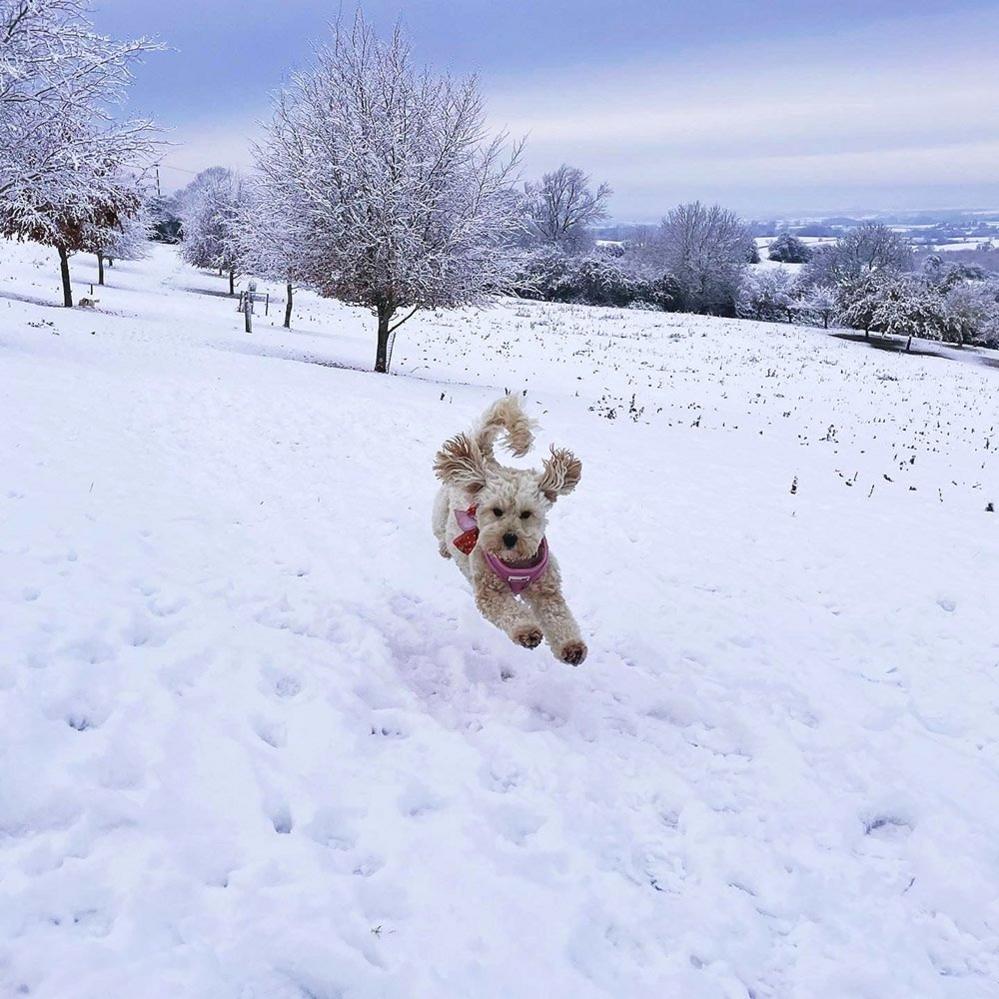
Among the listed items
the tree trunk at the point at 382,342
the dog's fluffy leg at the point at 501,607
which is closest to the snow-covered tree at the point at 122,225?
the tree trunk at the point at 382,342

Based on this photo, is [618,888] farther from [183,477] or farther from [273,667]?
[183,477]

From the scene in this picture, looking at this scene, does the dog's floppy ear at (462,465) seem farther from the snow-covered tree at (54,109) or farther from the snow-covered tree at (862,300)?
the snow-covered tree at (862,300)

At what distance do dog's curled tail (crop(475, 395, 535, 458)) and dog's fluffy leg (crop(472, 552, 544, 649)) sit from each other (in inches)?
40.2

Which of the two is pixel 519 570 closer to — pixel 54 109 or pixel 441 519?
pixel 441 519

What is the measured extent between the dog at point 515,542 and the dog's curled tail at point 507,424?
0.20 m

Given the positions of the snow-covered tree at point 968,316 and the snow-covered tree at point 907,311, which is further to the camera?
the snow-covered tree at point 968,316

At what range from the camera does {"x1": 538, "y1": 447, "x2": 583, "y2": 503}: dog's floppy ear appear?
515 centimetres

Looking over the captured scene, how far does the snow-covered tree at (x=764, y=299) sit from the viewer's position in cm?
6525

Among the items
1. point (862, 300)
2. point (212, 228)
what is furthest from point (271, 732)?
point (862, 300)

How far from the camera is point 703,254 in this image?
2687 inches

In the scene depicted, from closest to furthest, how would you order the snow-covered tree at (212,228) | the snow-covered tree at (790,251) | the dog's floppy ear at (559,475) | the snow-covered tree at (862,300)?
the dog's floppy ear at (559,475) → the snow-covered tree at (212,228) → the snow-covered tree at (862,300) → the snow-covered tree at (790,251)

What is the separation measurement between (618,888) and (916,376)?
1532 inches

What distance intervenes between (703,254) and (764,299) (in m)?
7.79

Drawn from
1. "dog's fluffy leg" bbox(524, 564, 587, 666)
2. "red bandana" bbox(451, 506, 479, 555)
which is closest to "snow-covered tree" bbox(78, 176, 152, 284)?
"red bandana" bbox(451, 506, 479, 555)
